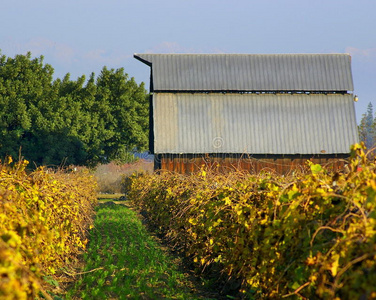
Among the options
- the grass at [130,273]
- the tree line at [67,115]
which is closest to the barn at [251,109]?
the tree line at [67,115]

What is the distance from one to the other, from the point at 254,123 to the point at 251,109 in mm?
931

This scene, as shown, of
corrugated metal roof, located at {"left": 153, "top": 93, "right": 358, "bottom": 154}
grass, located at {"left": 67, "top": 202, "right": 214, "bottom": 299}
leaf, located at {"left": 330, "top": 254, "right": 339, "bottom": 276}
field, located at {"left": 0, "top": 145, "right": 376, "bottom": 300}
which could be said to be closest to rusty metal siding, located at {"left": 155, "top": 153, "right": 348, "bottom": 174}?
corrugated metal roof, located at {"left": 153, "top": 93, "right": 358, "bottom": 154}

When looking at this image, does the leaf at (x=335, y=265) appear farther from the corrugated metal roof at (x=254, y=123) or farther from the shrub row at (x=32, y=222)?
the corrugated metal roof at (x=254, y=123)

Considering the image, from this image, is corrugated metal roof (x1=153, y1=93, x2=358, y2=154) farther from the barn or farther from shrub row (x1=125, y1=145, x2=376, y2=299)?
shrub row (x1=125, y1=145, x2=376, y2=299)

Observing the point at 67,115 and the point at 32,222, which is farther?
the point at 67,115

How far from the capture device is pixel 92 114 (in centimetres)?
4762

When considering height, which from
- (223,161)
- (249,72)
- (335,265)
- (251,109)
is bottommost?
(335,265)

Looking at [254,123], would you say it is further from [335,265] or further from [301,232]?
[335,265]

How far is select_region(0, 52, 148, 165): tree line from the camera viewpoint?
4319 cm

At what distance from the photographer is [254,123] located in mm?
32938

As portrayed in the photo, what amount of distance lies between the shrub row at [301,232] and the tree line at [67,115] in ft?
103

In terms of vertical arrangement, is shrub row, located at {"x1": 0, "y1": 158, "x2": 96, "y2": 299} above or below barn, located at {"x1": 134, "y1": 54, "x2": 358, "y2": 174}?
below

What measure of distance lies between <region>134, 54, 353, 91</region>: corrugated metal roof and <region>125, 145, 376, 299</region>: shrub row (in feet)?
77.8

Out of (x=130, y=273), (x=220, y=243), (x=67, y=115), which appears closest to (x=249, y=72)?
(x=67, y=115)
